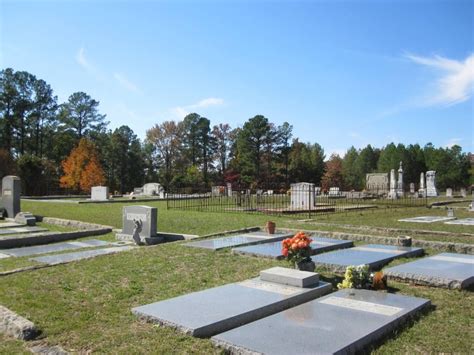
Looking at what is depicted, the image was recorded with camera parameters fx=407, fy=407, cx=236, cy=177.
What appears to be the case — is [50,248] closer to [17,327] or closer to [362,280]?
[17,327]

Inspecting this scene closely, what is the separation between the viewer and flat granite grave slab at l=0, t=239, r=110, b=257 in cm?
876

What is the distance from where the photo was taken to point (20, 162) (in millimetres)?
38219

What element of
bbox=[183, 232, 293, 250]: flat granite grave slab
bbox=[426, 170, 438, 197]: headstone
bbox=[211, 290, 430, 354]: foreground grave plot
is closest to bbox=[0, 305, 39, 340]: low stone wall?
bbox=[211, 290, 430, 354]: foreground grave plot

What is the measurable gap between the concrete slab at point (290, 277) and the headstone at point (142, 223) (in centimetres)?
512

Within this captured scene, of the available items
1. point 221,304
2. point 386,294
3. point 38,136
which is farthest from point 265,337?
point 38,136

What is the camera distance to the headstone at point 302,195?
19.6 meters

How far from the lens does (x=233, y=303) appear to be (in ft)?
14.7

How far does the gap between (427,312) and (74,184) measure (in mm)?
43050

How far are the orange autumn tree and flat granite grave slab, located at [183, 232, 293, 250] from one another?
36.0 metres

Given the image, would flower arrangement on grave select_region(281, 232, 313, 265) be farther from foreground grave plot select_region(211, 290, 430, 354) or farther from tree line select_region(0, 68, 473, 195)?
tree line select_region(0, 68, 473, 195)

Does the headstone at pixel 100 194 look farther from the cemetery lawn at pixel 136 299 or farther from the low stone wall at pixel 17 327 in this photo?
the low stone wall at pixel 17 327

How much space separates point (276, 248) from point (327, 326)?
4430 millimetres

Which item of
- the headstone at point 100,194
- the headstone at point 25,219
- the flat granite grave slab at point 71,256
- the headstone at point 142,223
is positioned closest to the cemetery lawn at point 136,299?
the flat granite grave slab at point 71,256

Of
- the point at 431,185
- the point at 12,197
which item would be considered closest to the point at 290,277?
the point at 12,197
